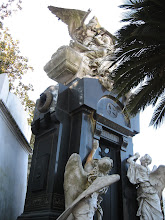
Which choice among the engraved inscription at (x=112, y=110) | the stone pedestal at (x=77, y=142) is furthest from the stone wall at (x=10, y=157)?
the engraved inscription at (x=112, y=110)

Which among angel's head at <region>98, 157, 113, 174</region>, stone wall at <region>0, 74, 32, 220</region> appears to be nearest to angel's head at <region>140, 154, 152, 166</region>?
angel's head at <region>98, 157, 113, 174</region>

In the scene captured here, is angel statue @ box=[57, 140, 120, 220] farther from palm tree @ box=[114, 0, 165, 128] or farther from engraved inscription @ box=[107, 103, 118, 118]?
palm tree @ box=[114, 0, 165, 128]

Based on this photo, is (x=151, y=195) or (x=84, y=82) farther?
(x=84, y=82)

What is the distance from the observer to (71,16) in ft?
31.4

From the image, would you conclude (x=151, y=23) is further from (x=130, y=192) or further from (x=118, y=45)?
(x=130, y=192)

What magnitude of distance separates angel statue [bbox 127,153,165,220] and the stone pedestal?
31cm

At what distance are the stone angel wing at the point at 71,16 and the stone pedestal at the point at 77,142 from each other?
4.09 meters

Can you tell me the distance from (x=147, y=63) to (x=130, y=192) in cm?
314

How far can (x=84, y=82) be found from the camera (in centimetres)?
623

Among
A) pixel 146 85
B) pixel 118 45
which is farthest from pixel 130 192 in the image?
pixel 118 45

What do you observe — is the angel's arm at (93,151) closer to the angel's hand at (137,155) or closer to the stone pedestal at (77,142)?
the stone pedestal at (77,142)

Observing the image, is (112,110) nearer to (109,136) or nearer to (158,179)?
(109,136)

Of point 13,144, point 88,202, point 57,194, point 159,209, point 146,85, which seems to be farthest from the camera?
point 13,144

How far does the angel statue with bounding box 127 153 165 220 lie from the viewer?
523 cm
